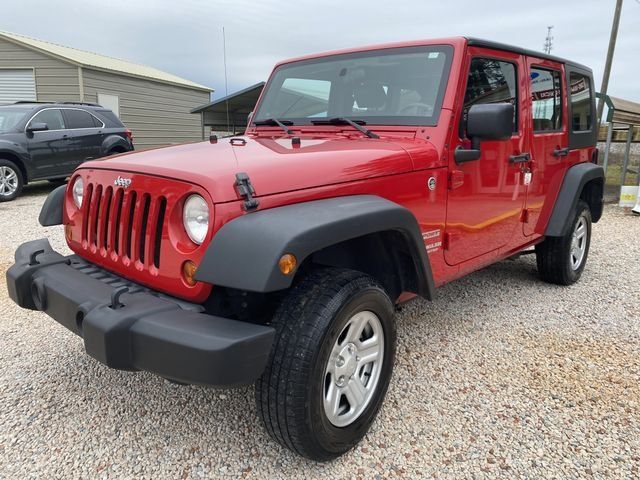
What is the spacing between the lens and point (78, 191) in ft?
8.68

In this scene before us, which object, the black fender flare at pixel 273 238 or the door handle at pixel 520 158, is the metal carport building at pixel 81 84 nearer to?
the door handle at pixel 520 158

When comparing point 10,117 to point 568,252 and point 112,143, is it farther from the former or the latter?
point 568,252

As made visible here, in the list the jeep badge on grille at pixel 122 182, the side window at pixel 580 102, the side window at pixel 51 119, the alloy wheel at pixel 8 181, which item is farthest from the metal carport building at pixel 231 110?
the jeep badge on grille at pixel 122 182

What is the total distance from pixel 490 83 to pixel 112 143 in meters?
9.10

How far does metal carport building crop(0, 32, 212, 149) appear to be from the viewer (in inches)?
647

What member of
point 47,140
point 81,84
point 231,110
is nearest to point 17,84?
point 81,84

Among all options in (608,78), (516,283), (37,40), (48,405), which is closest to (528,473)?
(48,405)

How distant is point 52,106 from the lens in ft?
31.4

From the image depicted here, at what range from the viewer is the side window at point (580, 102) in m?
4.31

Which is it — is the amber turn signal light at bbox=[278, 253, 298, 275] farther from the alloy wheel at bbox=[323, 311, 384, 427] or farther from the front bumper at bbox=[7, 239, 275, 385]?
the alloy wheel at bbox=[323, 311, 384, 427]

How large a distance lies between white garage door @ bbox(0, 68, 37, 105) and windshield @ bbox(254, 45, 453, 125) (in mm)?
16633

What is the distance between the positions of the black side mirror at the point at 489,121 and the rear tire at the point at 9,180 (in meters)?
8.62

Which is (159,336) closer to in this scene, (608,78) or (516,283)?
(516,283)

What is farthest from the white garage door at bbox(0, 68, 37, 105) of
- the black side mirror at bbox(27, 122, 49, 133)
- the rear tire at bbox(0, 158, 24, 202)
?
the rear tire at bbox(0, 158, 24, 202)
